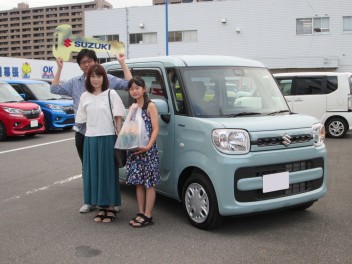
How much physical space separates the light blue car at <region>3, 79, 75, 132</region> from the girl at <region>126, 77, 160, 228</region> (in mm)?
9392

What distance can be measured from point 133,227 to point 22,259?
1195 mm

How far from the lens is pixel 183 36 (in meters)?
35.8

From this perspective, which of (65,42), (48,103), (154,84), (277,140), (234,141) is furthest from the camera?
(48,103)

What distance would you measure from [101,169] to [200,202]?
3.72ft

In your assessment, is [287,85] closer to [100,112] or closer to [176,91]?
[176,91]

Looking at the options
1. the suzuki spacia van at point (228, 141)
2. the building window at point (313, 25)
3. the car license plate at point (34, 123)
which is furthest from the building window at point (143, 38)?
the suzuki spacia van at point (228, 141)

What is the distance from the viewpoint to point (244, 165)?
3889 mm

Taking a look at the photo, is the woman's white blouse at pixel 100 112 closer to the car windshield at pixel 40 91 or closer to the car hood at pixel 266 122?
the car hood at pixel 266 122

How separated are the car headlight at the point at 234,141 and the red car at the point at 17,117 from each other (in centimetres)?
891

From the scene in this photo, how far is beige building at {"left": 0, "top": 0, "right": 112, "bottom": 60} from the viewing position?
139375 mm

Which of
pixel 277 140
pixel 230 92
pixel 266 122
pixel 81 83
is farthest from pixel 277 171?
pixel 81 83

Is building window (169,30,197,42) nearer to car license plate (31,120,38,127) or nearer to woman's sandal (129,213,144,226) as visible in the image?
car license plate (31,120,38,127)

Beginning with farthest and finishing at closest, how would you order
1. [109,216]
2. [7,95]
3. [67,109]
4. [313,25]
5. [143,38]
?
[143,38]
[313,25]
[67,109]
[7,95]
[109,216]

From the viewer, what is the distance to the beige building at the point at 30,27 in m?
139
